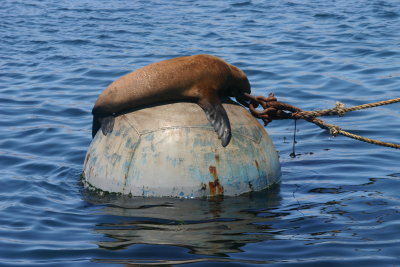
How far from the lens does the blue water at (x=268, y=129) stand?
19.5ft

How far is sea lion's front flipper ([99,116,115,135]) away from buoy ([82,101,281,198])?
0.06 metres

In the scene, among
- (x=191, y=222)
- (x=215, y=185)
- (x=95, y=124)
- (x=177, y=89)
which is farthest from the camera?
(x=95, y=124)

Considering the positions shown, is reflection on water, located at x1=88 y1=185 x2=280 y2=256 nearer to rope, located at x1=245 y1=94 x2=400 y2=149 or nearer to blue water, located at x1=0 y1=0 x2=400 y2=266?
blue water, located at x1=0 y1=0 x2=400 y2=266

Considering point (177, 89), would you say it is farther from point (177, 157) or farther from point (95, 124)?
point (95, 124)

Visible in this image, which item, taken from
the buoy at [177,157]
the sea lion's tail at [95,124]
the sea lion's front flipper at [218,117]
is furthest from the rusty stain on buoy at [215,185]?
the sea lion's tail at [95,124]

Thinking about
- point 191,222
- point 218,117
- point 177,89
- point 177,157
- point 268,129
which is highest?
point 177,89

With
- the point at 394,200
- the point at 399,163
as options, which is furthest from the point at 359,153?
the point at 394,200

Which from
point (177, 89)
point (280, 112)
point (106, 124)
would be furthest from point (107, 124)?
point (280, 112)

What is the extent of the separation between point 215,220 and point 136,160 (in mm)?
937

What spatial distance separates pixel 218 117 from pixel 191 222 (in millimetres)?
1033

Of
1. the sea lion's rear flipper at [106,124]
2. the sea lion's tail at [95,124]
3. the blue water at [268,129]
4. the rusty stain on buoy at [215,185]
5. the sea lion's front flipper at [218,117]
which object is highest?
the sea lion's front flipper at [218,117]

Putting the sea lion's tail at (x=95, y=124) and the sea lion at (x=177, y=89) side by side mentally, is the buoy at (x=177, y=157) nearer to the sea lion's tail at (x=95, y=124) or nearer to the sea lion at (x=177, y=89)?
the sea lion at (x=177, y=89)

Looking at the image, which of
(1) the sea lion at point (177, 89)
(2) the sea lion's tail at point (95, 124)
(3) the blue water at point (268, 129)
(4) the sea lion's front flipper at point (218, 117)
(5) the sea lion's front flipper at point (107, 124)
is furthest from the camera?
(2) the sea lion's tail at point (95, 124)

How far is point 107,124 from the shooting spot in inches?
279
